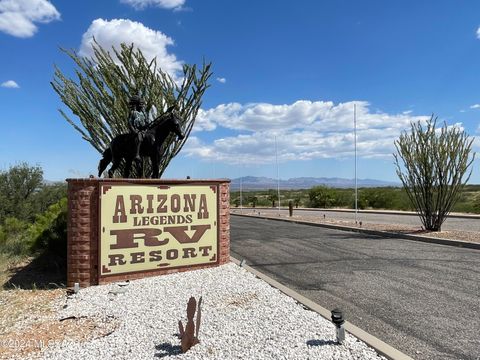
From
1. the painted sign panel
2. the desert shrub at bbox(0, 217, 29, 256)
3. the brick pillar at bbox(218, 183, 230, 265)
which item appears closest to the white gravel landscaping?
the painted sign panel

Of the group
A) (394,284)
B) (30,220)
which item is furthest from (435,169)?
(30,220)

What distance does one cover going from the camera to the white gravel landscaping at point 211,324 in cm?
414

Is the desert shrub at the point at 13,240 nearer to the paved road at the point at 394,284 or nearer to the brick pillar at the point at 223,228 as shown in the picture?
the brick pillar at the point at 223,228

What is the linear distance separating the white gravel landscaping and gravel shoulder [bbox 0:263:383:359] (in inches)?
0.4

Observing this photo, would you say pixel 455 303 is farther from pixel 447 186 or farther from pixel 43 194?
pixel 43 194

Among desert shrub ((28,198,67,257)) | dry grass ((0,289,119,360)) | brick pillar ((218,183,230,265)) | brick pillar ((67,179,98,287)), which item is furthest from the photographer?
desert shrub ((28,198,67,257))

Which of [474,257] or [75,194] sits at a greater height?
[75,194]

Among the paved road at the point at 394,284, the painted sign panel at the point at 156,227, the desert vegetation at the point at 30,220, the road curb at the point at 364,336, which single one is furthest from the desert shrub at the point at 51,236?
the road curb at the point at 364,336

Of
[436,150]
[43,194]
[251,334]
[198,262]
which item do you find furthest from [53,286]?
[43,194]

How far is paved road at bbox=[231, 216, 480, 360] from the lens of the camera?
475cm

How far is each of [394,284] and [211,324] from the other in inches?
158

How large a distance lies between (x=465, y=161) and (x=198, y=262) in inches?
476

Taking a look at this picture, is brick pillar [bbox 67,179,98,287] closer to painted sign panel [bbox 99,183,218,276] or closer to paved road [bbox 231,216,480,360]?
painted sign panel [bbox 99,183,218,276]

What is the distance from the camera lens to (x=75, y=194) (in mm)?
7340
